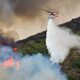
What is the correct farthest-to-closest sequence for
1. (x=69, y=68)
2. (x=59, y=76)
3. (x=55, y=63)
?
(x=69, y=68) < (x=55, y=63) < (x=59, y=76)

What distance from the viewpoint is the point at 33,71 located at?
7588cm

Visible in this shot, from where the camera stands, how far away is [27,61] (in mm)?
78500

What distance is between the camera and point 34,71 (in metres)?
75.8

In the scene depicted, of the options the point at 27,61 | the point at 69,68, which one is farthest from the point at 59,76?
the point at 69,68

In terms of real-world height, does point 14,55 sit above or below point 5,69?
above

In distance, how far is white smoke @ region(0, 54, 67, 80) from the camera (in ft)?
242

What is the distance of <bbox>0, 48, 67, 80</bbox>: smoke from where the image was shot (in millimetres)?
73688

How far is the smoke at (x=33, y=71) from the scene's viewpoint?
242 ft

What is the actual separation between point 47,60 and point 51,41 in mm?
6243

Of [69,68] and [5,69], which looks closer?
[5,69]

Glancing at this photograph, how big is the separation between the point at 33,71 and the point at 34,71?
23 centimetres

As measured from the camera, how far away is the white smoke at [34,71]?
7362cm

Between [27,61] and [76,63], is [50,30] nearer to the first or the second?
[27,61]

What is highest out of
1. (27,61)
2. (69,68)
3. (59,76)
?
Answer: (69,68)
